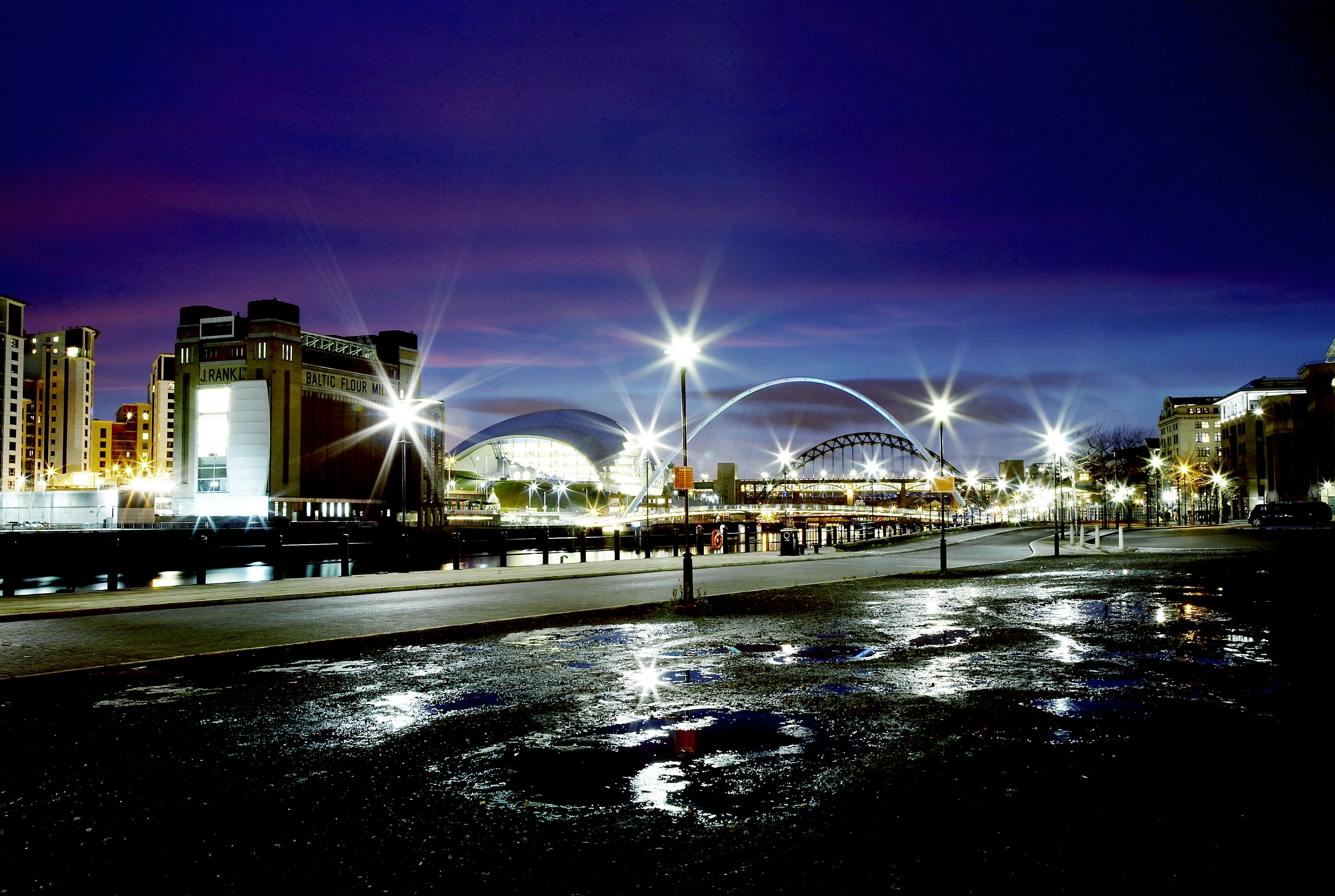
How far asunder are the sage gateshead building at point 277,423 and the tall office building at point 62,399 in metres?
98.0

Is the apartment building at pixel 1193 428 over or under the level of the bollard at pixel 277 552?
over

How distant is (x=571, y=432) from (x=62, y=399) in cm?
10987

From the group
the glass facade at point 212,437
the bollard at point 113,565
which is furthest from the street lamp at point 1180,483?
the glass facade at point 212,437

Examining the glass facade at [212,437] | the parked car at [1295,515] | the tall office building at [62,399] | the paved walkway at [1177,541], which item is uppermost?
the tall office building at [62,399]

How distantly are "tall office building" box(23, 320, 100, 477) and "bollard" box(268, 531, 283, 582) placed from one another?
19388 cm

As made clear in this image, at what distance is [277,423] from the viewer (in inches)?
4289

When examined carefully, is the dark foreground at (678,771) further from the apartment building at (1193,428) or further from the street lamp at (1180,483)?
the apartment building at (1193,428)

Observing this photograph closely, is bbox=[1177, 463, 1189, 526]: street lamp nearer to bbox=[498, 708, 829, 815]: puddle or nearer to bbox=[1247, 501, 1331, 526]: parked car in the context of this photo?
bbox=[1247, 501, 1331, 526]: parked car

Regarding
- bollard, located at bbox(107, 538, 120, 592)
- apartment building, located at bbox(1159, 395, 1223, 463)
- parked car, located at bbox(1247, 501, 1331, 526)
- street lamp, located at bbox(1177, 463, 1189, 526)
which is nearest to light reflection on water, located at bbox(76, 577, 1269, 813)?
bollard, located at bbox(107, 538, 120, 592)

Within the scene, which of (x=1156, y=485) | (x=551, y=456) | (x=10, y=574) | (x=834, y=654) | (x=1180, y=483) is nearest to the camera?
(x=834, y=654)

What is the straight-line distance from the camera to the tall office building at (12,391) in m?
162

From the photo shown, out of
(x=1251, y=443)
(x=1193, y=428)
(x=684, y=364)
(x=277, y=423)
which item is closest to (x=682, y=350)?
(x=684, y=364)

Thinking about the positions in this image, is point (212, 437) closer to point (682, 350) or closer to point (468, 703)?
point (682, 350)

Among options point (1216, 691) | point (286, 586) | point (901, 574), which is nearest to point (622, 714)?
point (1216, 691)
